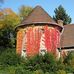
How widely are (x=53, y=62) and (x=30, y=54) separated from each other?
762 centimetres

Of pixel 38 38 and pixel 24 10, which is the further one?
pixel 24 10

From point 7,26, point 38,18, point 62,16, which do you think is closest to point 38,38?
point 38,18

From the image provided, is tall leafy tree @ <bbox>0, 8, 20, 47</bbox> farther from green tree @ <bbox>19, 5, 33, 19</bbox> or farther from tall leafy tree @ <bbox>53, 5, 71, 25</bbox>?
tall leafy tree @ <bbox>53, 5, 71, 25</bbox>

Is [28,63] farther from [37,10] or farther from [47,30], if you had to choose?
[37,10]

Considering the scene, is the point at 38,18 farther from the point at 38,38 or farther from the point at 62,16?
the point at 62,16

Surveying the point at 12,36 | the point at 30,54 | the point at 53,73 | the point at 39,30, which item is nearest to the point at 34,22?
the point at 39,30

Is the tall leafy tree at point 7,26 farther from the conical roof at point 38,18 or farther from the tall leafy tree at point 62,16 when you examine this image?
the conical roof at point 38,18

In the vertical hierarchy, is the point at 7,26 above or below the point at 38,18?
above

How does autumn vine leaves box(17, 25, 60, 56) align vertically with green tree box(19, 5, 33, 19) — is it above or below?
below

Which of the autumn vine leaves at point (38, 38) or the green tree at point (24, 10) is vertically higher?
the green tree at point (24, 10)

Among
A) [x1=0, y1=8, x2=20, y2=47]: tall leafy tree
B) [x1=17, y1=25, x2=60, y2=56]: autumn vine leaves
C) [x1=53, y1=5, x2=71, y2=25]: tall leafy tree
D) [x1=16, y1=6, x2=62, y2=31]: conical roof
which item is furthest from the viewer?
[x1=53, y1=5, x2=71, y2=25]: tall leafy tree

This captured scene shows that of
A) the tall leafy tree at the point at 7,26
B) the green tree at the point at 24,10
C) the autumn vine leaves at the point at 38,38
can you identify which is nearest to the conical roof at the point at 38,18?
the autumn vine leaves at the point at 38,38

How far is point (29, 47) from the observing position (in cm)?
4009

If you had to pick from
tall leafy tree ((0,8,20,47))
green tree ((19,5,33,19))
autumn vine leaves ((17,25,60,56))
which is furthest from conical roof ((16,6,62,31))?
green tree ((19,5,33,19))
